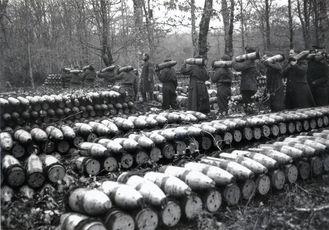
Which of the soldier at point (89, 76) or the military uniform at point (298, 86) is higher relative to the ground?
the soldier at point (89, 76)

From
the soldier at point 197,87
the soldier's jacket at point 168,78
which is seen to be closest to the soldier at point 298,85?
the soldier at point 197,87

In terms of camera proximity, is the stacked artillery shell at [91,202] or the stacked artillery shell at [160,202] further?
the stacked artillery shell at [160,202]

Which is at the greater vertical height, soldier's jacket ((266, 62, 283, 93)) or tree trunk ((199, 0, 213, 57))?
tree trunk ((199, 0, 213, 57))

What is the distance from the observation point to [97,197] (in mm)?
5062

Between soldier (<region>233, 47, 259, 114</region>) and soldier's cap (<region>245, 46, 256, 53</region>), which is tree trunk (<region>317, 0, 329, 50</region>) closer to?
soldier (<region>233, 47, 259, 114</region>)

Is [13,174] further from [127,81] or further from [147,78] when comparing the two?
[147,78]

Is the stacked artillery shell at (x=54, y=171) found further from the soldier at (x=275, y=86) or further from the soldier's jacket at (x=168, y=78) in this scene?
the soldier at (x=275, y=86)

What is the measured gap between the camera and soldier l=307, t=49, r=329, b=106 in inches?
505

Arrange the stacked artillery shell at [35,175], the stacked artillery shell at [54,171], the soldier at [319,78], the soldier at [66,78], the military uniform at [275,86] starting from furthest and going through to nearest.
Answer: the soldier at [66,78] → the soldier at [319,78] → the military uniform at [275,86] → the stacked artillery shell at [54,171] → the stacked artillery shell at [35,175]

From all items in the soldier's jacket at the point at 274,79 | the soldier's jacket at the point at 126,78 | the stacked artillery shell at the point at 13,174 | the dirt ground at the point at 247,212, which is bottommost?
the dirt ground at the point at 247,212

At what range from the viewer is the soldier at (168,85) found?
45.5 ft

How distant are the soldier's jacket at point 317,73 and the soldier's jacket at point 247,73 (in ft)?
7.28

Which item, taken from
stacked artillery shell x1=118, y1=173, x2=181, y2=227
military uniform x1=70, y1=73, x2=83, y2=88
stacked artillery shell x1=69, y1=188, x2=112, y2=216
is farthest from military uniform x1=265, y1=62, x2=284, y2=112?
military uniform x1=70, y1=73, x2=83, y2=88

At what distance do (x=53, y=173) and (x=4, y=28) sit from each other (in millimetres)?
29236
